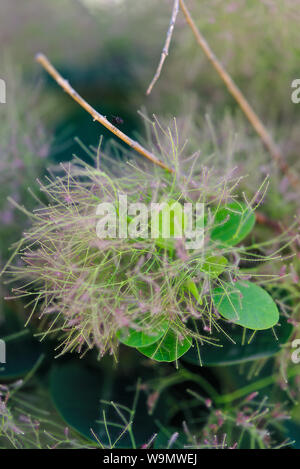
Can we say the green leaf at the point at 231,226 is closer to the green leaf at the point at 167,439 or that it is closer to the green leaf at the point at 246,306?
the green leaf at the point at 246,306

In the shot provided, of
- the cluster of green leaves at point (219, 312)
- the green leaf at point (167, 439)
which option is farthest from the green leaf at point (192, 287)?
the green leaf at point (167, 439)

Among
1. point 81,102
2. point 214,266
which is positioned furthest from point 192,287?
point 81,102

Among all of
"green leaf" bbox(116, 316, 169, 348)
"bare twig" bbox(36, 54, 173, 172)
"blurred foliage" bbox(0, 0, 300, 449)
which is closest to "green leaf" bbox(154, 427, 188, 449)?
"blurred foliage" bbox(0, 0, 300, 449)

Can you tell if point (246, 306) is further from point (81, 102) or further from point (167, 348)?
point (81, 102)

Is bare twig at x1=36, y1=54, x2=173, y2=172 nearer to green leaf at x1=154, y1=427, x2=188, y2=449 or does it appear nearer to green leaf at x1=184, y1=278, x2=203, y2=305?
green leaf at x1=184, y1=278, x2=203, y2=305

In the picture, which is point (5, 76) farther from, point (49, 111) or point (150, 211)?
point (150, 211)

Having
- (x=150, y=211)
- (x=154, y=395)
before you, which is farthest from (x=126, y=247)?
(x=154, y=395)

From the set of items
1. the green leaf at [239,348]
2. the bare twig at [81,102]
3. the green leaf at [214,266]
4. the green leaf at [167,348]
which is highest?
the bare twig at [81,102]
